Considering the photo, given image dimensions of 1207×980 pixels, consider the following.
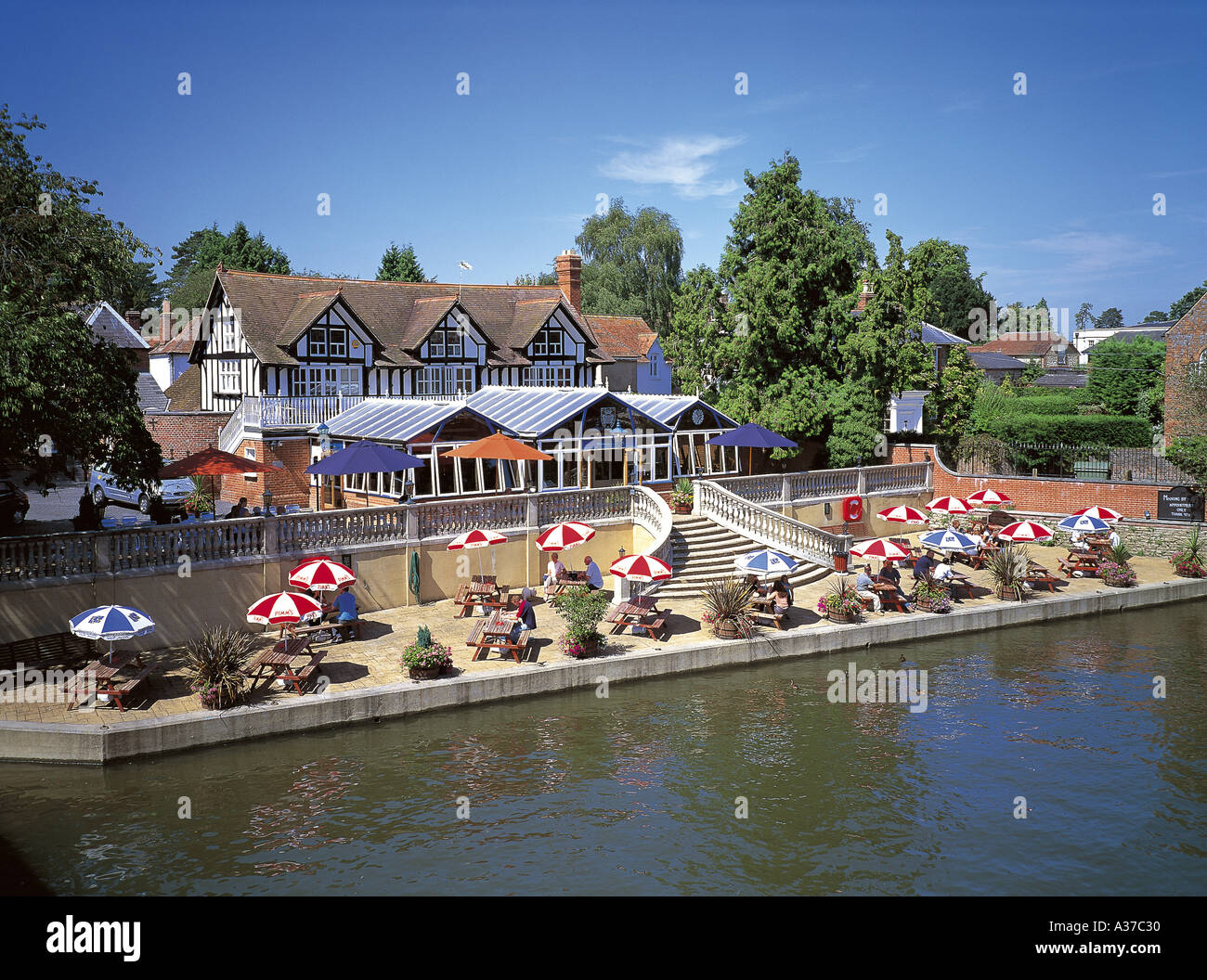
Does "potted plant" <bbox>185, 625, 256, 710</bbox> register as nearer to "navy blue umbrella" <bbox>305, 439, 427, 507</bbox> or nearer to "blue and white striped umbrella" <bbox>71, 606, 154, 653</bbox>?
"blue and white striped umbrella" <bbox>71, 606, 154, 653</bbox>

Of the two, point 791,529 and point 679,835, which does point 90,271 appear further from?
point 791,529

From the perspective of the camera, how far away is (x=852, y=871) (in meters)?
13.5

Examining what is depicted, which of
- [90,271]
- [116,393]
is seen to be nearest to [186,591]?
[116,393]

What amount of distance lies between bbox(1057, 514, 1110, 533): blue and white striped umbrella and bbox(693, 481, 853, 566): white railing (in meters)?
7.03

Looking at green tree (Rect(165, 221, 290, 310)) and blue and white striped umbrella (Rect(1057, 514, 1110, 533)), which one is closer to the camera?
blue and white striped umbrella (Rect(1057, 514, 1110, 533))

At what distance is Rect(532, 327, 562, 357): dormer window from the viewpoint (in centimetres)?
4734

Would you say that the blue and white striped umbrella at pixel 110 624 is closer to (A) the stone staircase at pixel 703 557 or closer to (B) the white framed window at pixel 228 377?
(A) the stone staircase at pixel 703 557

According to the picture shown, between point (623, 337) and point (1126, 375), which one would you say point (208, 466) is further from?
point (1126, 375)

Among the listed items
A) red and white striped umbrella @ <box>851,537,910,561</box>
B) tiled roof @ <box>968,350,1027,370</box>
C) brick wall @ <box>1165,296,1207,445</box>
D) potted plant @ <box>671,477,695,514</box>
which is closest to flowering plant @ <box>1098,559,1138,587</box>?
red and white striped umbrella @ <box>851,537,910,561</box>

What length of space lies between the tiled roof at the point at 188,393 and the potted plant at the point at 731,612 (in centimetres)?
3195

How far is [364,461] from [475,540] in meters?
3.98

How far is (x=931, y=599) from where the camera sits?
25875 millimetres
